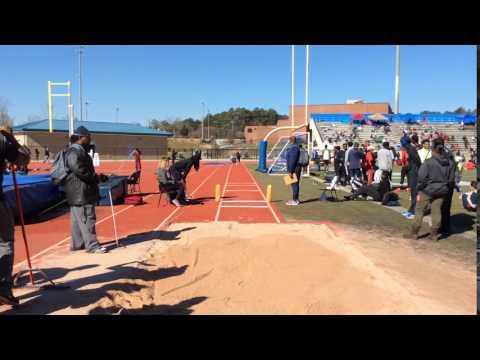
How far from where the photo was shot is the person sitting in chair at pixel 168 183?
1202cm

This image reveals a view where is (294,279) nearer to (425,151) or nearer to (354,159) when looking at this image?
(425,151)

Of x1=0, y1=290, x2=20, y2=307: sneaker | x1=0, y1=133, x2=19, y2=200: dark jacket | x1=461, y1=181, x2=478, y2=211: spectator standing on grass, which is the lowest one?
x1=0, y1=290, x2=20, y2=307: sneaker

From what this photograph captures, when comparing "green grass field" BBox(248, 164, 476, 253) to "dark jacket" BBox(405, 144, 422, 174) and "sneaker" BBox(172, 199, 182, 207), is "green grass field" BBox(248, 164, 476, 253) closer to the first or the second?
"dark jacket" BBox(405, 144, 422, 174)

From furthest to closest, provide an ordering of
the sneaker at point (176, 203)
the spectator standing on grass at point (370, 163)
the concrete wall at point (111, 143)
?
the concrete wall at point (111, 143) < the spectator standing on grass at point (370, 163) < the sneaker at point (176, 203)

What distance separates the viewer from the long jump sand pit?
429cm

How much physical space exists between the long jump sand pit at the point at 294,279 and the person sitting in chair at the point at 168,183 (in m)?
4.61

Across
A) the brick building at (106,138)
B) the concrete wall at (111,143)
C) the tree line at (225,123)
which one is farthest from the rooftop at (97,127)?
the tree line at (225,123)

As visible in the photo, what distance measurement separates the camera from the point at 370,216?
33.2 ft

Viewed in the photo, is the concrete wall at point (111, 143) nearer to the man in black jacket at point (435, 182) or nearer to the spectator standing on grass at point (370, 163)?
the spectator standing on grass at point (370, 163)

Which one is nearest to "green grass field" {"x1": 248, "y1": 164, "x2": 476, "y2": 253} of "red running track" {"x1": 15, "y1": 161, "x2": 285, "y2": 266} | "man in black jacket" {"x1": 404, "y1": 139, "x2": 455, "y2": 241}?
"man in black jacket" {"x1": 404, "y1": 139, "x2": 455, "y2": 241}

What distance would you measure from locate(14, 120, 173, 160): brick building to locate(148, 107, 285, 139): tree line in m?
44.5

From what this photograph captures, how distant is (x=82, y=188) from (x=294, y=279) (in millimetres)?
3754
